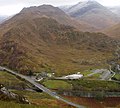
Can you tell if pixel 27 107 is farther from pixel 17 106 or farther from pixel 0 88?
pixel 0 88

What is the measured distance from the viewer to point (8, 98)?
182 metres

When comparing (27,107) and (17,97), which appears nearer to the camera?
(27,107)

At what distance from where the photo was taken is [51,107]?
19400 centimetres

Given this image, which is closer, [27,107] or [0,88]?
[27,107]

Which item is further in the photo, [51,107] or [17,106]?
[51,107]

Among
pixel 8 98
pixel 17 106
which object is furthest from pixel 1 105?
pixel 8 98

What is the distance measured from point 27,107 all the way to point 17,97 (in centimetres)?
3001

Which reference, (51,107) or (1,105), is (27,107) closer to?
(1,105)

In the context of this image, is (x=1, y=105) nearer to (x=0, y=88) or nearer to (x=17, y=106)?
(x=17, y=106)

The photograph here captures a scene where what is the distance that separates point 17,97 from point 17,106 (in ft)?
105

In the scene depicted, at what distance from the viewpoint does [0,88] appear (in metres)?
187

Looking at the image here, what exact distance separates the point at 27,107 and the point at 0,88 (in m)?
33.1

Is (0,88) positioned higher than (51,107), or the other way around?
(0,88)

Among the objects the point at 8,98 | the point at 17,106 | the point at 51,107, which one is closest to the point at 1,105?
the point at 17,106
